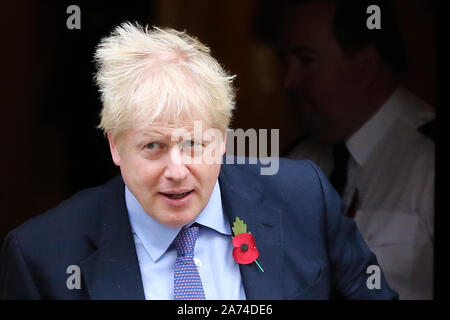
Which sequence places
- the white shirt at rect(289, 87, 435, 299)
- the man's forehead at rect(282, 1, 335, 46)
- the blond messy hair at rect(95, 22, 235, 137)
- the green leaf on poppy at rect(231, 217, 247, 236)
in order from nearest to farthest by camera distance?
1. the blond messy hair at rect(95, 22, 235, 137)
2. the green leaf on poppy at rect(231, 217, 247, 236)
3. the man's forehead at rect(282, 1, 335, 46)
4. the white shirt at rect(289, 87, 435, 299)

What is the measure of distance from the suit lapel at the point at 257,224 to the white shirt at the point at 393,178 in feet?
2.29

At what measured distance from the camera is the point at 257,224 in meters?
2.22

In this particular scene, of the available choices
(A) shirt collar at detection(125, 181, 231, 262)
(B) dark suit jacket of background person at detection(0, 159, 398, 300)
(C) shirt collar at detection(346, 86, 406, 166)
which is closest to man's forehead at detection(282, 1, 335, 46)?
(C) shirt collar at detection(346, 86, 406, 166)

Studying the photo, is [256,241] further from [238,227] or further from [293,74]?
[293,74]

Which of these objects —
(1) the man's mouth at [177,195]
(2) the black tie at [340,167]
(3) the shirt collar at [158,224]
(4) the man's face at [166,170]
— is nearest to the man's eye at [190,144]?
(4) the man's face at [166,170]

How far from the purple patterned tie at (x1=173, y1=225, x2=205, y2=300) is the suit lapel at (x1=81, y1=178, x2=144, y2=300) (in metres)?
0.12

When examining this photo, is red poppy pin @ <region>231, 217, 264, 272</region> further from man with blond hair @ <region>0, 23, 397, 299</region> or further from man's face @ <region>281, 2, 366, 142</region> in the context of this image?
man's face @ <region>281, 2, 366, 142</region>

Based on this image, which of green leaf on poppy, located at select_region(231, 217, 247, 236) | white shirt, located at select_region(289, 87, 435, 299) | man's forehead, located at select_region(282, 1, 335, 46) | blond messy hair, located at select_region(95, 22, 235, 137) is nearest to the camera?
blond messy hair, located at select_region(95, 22, 235, 137)

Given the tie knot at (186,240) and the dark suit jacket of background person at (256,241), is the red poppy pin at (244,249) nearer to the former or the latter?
the dark suit jacket of background person at (256,241)

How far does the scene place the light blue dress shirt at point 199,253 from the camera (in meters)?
2.11

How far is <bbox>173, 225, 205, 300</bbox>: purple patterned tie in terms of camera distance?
209cm

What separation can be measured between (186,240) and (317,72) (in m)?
1.08

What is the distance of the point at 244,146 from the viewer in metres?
2.76

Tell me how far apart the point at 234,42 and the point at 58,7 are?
736 millimetres
